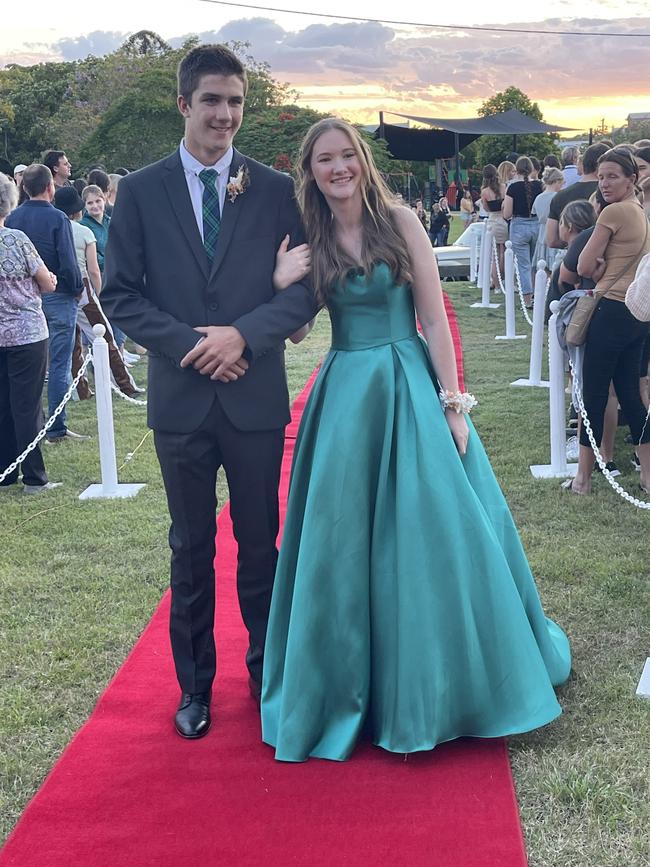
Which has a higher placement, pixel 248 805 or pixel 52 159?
pixel 52 159

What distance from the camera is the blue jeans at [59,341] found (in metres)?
8.31

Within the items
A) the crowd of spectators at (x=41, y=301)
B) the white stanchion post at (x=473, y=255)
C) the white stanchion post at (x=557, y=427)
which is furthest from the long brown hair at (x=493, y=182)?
the white stanchion post at (x=557, y=427)

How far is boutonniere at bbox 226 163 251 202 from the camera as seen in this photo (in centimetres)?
328

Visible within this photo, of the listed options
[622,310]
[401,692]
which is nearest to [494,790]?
[401,692]

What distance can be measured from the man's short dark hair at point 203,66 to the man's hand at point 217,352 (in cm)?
79

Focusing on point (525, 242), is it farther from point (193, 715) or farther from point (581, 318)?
point (193, 715)

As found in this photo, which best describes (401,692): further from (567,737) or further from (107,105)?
(107,105)

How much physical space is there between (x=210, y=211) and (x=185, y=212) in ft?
0.30

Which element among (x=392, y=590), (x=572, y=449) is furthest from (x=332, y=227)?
(x=572, y=449)

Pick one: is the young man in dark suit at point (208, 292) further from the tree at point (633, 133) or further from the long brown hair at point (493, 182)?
the tree at point (633, 133)

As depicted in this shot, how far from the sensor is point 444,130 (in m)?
37.4

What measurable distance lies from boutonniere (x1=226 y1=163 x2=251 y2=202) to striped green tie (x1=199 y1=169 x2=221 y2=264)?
59 millimetres

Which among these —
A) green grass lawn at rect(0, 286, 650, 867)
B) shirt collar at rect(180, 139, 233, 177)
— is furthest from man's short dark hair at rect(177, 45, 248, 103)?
green grass lawn at rect(0, 286, 650, 867)

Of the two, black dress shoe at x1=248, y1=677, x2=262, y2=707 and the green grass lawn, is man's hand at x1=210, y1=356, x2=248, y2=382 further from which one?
the green grass lawn
